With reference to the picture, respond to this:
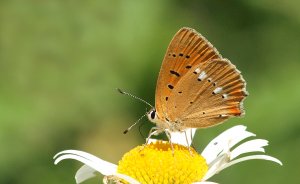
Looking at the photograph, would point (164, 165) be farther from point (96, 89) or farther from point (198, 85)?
point (96, 89)

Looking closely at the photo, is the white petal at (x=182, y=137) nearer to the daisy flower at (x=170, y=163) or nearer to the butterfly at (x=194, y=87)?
the butterfly at (x=194, y=87)

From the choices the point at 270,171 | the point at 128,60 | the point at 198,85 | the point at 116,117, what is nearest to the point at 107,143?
the point at 116,117

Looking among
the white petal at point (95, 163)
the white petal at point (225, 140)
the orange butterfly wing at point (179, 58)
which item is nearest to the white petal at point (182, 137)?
the white petal at point (225, 140)

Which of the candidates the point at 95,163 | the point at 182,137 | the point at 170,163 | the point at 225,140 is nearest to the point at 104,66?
the point at 182,137

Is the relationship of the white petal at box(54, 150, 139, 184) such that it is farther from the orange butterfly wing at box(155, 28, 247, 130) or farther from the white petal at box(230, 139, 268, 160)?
the white petal at box(230, 139, 268, 160)

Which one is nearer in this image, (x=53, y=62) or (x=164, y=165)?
(x=164, y=165)

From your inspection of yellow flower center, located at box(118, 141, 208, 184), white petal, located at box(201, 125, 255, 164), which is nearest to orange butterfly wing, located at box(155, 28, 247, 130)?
white petal, located at box(201, 125, 255, 164)

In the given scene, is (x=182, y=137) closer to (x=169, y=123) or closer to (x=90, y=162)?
(x=169, y=123)
